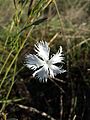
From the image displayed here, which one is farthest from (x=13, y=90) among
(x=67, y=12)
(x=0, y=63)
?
(x=67, y=12)

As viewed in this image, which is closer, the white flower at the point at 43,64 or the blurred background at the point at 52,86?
the white flower at the point at 43,64

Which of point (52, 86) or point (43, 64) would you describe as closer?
point (43, 64)

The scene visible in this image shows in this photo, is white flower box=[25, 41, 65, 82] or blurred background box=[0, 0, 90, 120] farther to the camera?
blurred background box=[0, 0, 90, 120]

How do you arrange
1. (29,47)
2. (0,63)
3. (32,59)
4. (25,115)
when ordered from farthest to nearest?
(29,47) → (0,63) → (25,115) → (32,59)

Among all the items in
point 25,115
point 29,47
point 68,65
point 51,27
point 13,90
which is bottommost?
point 25,115

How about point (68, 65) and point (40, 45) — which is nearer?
point (40, 45)

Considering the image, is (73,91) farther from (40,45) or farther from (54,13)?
(54,13)

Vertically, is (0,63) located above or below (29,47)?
below

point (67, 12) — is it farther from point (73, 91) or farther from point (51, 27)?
point (73, 91)

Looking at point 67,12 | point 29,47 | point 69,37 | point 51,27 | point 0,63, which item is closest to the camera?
point 0,63
